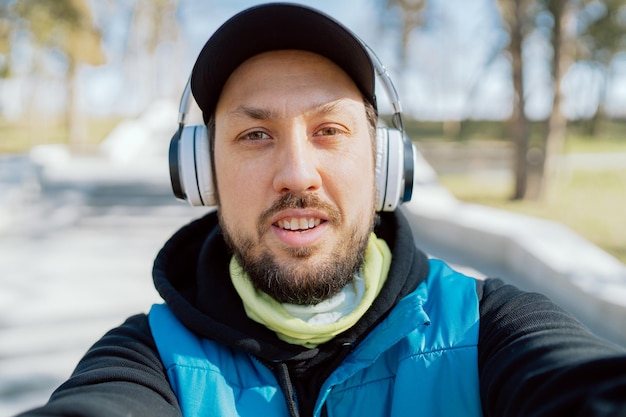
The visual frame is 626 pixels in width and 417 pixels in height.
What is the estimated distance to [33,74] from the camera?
68.5ft

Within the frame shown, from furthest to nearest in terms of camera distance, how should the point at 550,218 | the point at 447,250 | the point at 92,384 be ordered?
the point at 550,218, the point at 447,250, the point at 92,384

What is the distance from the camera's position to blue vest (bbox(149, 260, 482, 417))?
1.51 metres

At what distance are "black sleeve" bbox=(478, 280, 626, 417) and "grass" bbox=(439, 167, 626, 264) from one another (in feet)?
17.3

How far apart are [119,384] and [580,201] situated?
10.5 m

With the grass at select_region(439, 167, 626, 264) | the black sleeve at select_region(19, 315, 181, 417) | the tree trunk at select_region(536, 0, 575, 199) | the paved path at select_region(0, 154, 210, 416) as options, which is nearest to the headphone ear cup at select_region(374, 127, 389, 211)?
the black sleeve at select_region(19, 315, 181, 417)

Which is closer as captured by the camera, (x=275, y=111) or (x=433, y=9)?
(x=275, y=111)

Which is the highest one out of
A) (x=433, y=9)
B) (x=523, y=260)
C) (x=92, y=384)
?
(x=433, y=9)

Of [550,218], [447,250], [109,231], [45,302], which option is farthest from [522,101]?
[45,302]

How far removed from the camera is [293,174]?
1.59 m

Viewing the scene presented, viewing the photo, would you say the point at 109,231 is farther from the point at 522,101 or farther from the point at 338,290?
the point at 338,290

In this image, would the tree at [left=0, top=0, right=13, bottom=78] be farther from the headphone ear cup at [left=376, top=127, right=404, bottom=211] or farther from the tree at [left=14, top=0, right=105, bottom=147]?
the headphone ear cup at [left=376, top=127, right=404, bottom=211]

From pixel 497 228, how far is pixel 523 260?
2.57ft

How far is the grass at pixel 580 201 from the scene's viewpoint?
755 centimetres

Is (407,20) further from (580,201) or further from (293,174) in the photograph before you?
(293,174)
